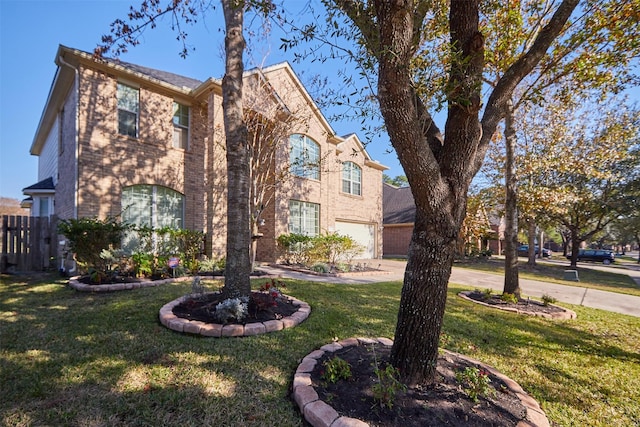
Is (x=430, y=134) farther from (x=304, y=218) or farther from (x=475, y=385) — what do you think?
(x=304, y=218)

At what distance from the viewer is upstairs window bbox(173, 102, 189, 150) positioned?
33.0 ft

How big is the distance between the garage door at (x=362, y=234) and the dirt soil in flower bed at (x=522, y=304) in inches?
392

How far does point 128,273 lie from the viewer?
6898 millimetres

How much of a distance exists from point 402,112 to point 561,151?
15.6 metres

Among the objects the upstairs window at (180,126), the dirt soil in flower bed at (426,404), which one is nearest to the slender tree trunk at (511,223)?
the dirt soil in flower bed at (426,404)

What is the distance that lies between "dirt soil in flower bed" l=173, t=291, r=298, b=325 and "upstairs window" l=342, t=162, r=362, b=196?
42.0 ft

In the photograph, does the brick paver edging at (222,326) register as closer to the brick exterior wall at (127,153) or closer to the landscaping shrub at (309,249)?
the brick exterior wall at (127,153)

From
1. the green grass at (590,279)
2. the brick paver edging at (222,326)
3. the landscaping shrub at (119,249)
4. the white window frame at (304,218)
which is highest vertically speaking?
the white window frame at (304,218)

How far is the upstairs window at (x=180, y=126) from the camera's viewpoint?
10062 mm

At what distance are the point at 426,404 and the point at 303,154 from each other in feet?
37.2

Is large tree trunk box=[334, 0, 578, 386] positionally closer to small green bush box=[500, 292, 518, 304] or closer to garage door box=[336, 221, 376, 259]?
small green bush box=[500, 292, 518, 304]

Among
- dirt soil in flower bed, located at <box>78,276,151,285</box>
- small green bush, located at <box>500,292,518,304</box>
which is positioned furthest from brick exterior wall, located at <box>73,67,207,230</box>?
small green bush, located at <box>500,292,518,304</box>

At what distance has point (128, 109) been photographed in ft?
29.3

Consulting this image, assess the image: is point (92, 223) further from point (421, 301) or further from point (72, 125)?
point (421, 301)
